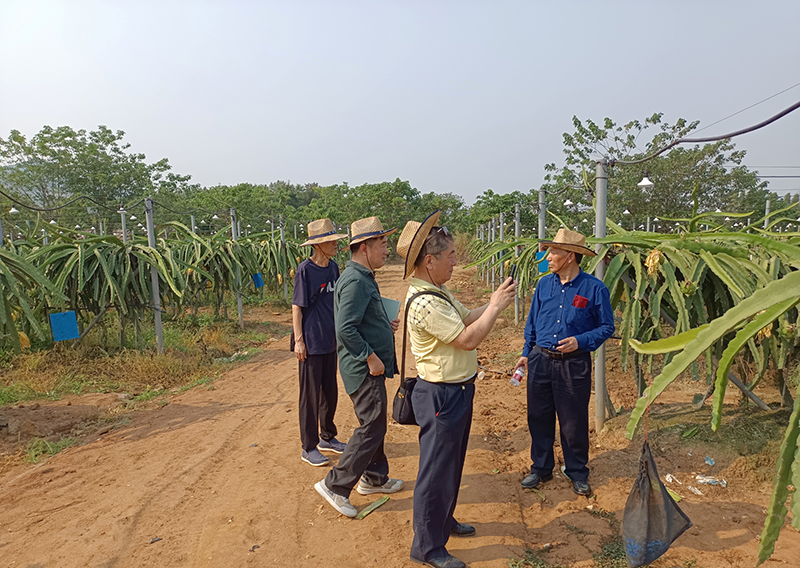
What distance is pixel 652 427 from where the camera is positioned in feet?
12.8

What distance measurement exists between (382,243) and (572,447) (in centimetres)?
185

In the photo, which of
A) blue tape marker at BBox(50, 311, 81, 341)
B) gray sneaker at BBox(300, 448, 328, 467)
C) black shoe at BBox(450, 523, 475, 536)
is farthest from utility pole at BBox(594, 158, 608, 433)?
blue tape marker at BBox(50, 311, 81, 341)

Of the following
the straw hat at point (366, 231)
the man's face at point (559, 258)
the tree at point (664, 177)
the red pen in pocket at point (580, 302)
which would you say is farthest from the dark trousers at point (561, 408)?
the tree at point (664, 177)

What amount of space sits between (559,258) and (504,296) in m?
1.11

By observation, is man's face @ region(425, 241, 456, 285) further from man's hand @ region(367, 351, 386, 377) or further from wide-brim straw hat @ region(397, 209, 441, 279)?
man's hand @ region(367, 351, 386, 377)

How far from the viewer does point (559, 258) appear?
3340 millimetres

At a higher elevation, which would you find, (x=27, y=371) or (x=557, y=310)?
(x=557, y=310)

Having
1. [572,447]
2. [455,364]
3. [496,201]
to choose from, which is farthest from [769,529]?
[496,201]

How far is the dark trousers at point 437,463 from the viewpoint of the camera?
2482 mm

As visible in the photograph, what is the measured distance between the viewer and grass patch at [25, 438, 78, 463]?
13.0 ft

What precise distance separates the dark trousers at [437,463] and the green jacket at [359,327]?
2.04 ft

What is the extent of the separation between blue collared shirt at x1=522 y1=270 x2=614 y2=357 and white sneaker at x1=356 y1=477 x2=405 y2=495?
1.37 metres

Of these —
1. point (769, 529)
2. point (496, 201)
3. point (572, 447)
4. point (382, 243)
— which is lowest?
point (572, 447)

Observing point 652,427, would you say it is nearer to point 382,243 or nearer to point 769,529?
point 382,243
